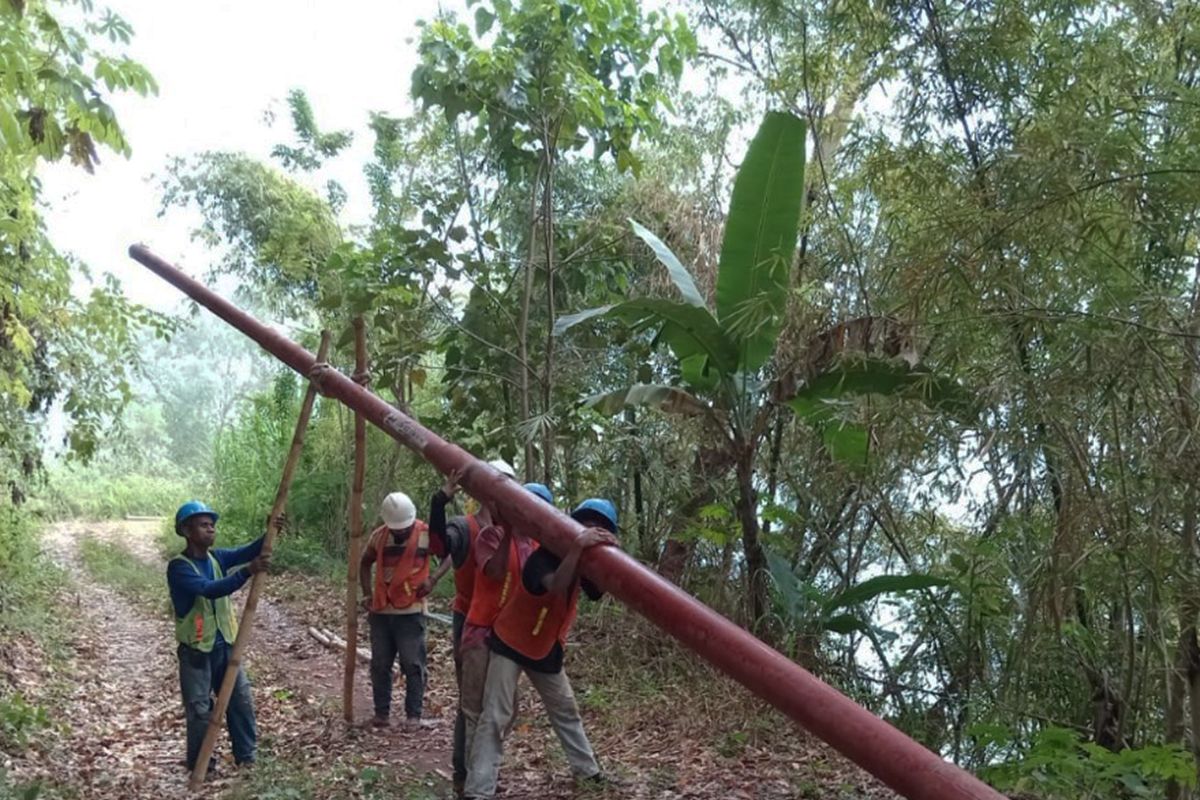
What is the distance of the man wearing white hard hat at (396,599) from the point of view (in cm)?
733

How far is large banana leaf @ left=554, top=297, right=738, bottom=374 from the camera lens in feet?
19.0

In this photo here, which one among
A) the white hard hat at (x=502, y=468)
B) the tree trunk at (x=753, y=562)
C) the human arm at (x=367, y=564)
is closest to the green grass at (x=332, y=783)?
the human arm at (x=367, y=564)

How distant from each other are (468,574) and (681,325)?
1957 mm

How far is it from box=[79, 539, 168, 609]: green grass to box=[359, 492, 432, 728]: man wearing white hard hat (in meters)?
6.84

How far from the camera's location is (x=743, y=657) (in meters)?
2.70

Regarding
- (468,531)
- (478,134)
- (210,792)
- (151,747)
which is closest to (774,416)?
(468,531)

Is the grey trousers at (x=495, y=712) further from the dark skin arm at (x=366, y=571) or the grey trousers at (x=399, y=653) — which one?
the dark skin arm at (x=366, y=571)

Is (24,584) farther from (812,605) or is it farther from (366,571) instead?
(812,605)

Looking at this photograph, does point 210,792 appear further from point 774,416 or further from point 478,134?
point 478,134

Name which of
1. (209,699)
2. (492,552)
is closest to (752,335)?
(492,552)

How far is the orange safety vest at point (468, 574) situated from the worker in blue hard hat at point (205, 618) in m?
1.20

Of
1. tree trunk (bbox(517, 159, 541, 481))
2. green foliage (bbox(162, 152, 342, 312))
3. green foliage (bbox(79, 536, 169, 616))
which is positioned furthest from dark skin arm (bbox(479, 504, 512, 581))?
green foliage (bbox(162, 152, 342, 312))

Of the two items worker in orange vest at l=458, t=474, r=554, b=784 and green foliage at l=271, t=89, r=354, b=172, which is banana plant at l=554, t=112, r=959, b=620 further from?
green foliage at l=271, t=89, r=354, b=172

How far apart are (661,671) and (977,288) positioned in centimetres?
482
